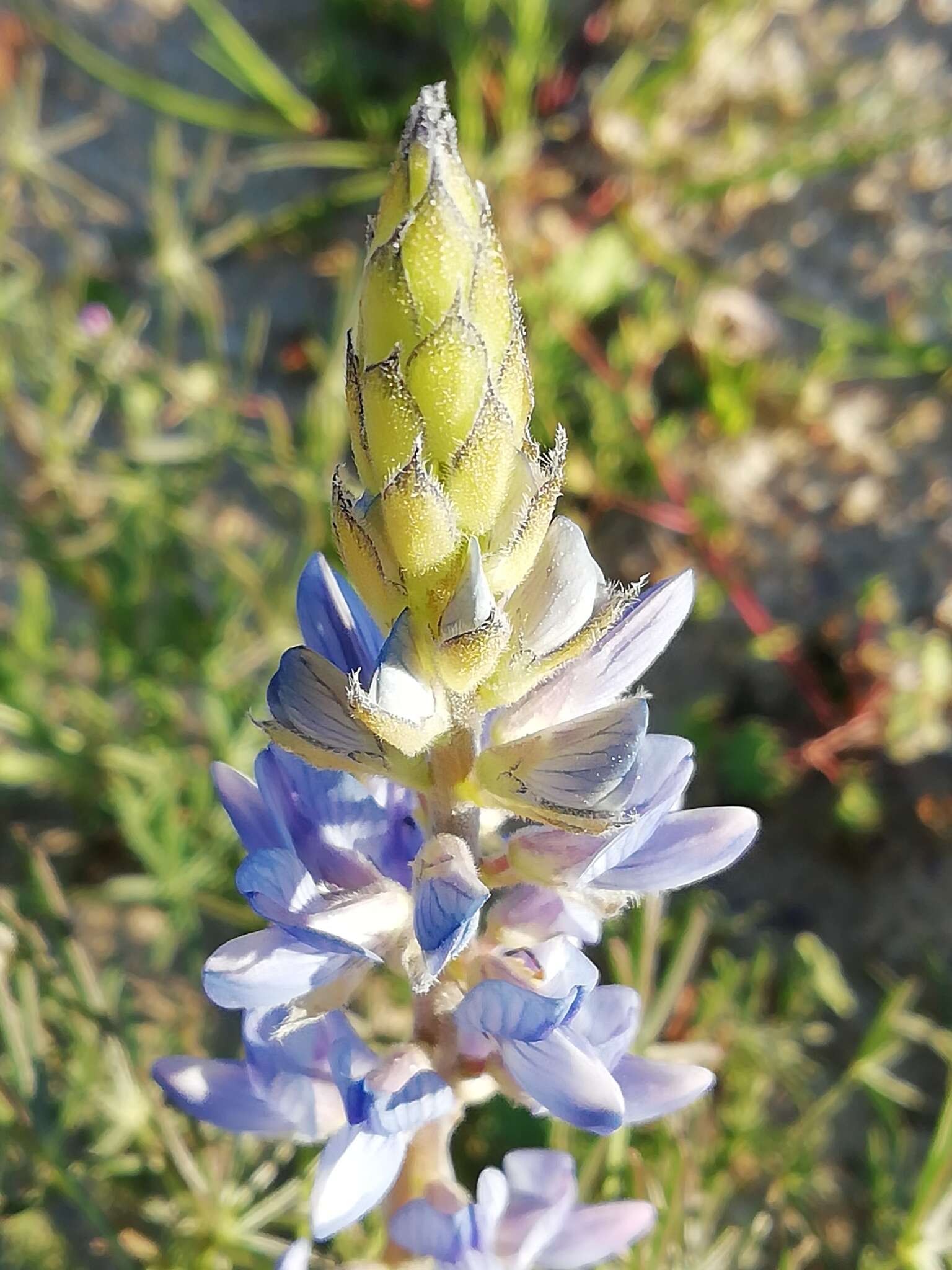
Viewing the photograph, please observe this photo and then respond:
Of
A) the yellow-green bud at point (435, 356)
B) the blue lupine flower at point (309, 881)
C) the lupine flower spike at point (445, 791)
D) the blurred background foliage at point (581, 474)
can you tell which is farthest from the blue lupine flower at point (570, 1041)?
the blurred background foliage at point (581, 474)

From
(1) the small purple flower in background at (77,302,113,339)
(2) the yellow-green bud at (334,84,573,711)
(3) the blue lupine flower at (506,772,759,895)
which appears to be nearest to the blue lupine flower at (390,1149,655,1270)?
(3) the blue lupine flower at (506,772,759,895)

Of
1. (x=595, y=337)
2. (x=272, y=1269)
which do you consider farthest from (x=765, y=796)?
(x=272, y=1269)

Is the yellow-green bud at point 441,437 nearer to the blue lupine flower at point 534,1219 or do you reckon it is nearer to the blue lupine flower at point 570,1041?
the blue lupine flower at point 570,1041

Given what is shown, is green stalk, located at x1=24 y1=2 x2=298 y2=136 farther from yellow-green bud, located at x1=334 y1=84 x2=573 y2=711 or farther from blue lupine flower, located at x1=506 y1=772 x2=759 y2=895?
blue lupine flower, located at x1=506 y1=772 x2=759 y2=895

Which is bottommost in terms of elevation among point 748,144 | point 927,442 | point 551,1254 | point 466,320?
point 551,1254

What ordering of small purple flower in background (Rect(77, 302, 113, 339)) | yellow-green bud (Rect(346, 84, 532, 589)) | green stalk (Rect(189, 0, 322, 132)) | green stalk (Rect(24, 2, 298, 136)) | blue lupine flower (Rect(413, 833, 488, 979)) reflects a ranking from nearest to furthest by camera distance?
yellow-green bud (Rect(346, 84, 532, 589))
blue lupine flower (Rect(413, 833, 488, 979))
small purple flower in background (Rect(77, 302, 113, 339))
green stalk (Rect(189, 0, 322, 132))
green stalk (Rect(24, 2, 298, 136))

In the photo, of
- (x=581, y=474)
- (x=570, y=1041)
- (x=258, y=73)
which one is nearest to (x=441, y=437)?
(x=570, y=1041)

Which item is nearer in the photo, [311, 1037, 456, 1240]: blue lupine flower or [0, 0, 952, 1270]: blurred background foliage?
[311, 1037, 456, 1240]: blue lupine flower

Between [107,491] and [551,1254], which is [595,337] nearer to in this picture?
[107,491]
